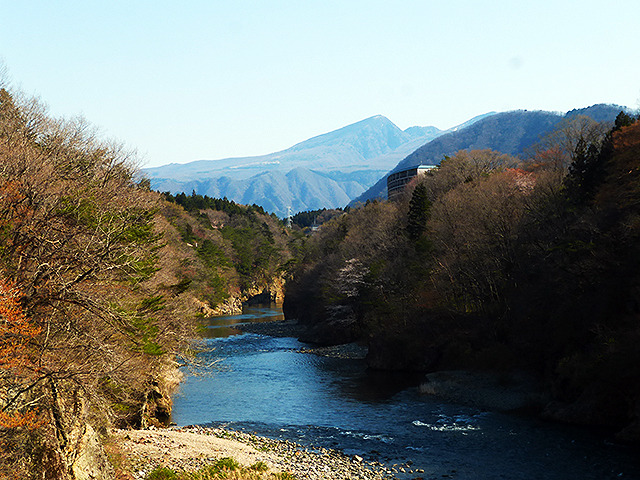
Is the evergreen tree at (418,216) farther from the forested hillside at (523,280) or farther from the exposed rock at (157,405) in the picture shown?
the exposed rock at (157,405)

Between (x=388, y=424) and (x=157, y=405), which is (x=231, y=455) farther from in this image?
(x=157, y=405)

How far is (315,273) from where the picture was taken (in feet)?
271

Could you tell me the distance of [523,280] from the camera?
40594 millimetres

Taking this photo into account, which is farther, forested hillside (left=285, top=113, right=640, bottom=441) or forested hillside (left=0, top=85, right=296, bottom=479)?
forested hillside (left=285, top=113, right=640, bottom=441)

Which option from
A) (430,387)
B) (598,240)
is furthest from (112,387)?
(598,240)

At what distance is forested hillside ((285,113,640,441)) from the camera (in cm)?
2889

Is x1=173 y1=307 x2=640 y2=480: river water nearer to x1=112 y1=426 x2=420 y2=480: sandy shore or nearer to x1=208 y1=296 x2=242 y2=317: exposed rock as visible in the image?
x1=112 y1=426 x2=420 y2=480: sandy shore

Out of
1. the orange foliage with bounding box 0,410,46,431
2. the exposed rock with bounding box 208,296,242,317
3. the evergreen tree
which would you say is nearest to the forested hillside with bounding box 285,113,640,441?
the evergreen tree

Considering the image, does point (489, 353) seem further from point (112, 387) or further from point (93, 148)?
point (93, 148)

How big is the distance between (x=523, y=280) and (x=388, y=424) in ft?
56.6

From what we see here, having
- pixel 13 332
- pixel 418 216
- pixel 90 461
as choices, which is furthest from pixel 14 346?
pixel 418 216

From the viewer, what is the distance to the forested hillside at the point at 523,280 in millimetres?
28891

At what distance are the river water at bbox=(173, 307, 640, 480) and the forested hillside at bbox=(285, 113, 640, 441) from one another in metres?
3.15

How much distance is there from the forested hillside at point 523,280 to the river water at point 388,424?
3.15 metres
